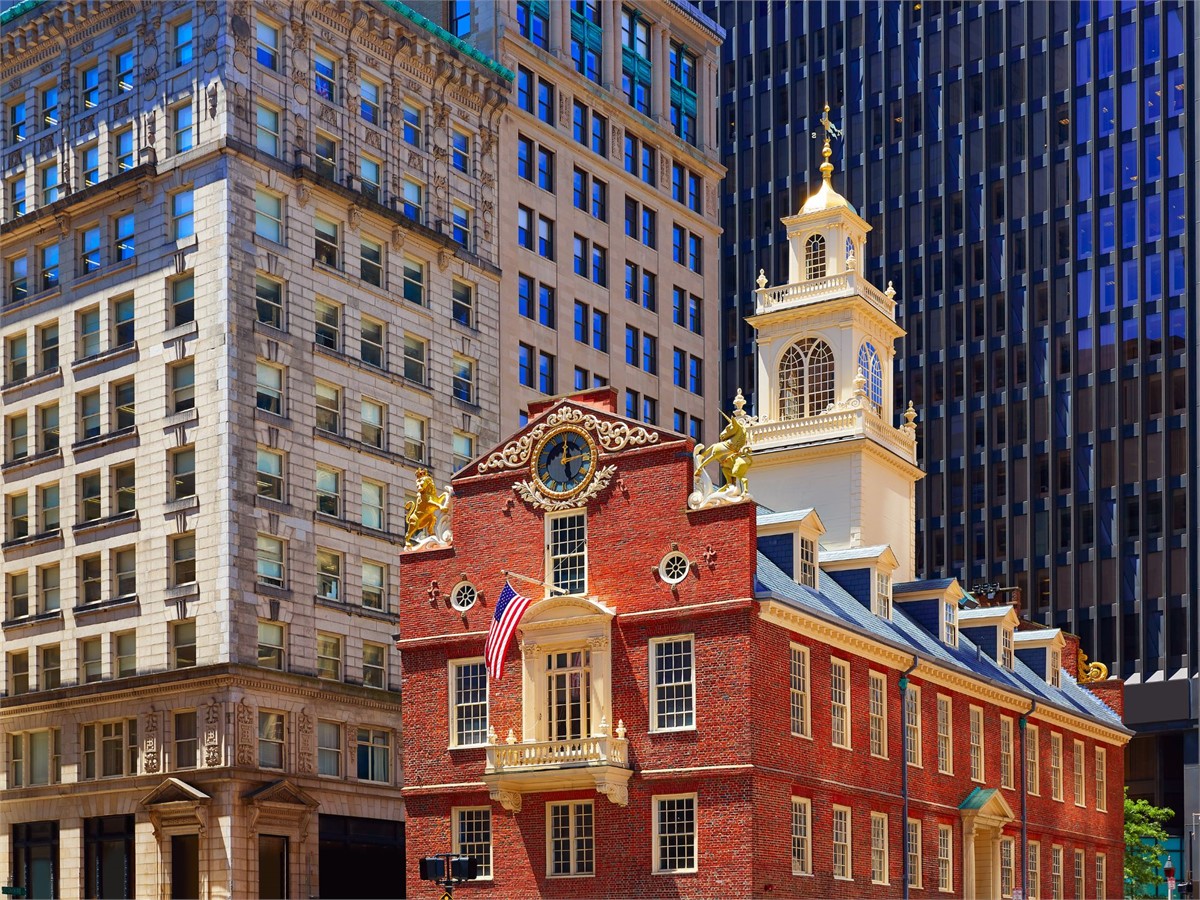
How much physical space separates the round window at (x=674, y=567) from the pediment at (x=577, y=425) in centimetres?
336

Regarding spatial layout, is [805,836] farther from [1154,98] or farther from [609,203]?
[1154,98]

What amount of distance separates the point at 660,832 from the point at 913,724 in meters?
12.2

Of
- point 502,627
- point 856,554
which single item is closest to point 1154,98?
point 856,554

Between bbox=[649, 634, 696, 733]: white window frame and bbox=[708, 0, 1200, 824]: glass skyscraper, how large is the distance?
237ft

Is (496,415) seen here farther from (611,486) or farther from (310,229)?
(611,486)

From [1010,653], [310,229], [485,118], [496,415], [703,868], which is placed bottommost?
[703,868]

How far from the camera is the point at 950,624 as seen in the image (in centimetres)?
7088

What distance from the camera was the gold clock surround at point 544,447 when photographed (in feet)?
190

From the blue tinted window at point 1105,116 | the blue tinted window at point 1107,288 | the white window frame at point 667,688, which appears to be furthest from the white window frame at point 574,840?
the blue tinted window at point 1105,116

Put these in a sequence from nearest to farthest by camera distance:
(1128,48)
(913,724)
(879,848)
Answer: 1. (879,848)
2. (913,724)
3. (1128,48)

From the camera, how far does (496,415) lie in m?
90.0

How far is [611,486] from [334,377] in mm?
26405

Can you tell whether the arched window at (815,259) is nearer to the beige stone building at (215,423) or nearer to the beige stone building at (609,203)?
the beige stone building at (215,423)

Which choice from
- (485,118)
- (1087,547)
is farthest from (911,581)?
(1087,547)
